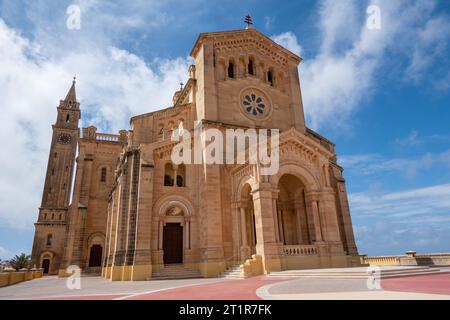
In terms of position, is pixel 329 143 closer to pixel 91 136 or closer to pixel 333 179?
pixel 333 179

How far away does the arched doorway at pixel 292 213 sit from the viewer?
22.7m

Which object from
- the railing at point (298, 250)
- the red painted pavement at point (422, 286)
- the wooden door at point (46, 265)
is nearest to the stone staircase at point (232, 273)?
the railing at point (298, 250)

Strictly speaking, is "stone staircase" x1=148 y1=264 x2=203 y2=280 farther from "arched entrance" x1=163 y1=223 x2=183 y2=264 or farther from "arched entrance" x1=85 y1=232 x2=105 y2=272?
"arched entrance" x1=85 y1=232 x2=105 y2=272

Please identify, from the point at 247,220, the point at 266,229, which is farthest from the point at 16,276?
the point at 266,229

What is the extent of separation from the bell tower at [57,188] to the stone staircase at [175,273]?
29153 mm

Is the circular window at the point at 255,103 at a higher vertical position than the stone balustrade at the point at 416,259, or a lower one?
higher

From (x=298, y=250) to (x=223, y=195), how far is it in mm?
6707

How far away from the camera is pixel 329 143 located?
1215 inches

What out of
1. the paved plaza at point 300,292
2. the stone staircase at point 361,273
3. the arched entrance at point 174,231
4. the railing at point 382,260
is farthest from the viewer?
the railing at point 382,260

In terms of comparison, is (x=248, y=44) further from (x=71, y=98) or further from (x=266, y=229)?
(x=71, y=98)

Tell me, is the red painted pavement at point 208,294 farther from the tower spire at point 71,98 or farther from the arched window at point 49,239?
the tower spire at point 71,98

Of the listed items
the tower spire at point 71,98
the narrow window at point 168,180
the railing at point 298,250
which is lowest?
the railing at point 298,250
